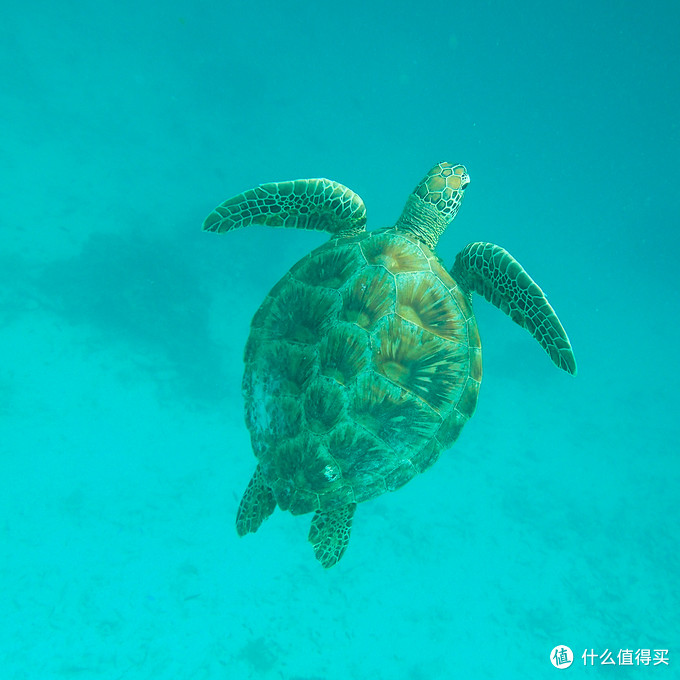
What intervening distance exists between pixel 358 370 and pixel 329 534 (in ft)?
5.09

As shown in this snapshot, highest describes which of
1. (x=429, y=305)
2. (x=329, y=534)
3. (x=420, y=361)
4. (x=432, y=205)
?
(x=432, y=205)

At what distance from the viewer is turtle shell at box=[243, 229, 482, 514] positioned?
3.18m

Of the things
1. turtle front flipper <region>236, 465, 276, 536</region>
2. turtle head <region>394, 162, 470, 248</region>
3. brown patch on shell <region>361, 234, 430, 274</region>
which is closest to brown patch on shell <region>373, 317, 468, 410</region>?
brown patch on shell <region>361, 234, 430, 274</region>

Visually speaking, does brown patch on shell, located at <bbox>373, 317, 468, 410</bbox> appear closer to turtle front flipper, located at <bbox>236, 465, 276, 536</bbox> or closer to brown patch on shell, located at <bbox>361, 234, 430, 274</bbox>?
brown patch on shell, located at <bbox>361, 234, 430, 274</bbox>

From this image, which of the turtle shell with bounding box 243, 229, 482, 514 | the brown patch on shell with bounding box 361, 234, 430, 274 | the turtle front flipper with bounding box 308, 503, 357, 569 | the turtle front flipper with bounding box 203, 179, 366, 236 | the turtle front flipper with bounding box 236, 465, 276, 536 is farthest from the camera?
the turtle front flipper with bounding box 203, 179, 366, 236

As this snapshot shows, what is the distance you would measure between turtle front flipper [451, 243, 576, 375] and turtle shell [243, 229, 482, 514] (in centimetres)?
62

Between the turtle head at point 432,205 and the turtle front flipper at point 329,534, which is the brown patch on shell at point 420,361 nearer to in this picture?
the turtle front flipper at point 329,534

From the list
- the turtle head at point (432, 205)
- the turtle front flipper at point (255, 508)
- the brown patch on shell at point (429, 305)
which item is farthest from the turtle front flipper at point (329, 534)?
the turtle head at point (432, 205)

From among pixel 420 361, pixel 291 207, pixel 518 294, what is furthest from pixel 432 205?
pixel 420 361

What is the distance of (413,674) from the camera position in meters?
8.71

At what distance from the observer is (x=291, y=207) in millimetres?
4520

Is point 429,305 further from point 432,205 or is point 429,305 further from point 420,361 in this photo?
point 432,205

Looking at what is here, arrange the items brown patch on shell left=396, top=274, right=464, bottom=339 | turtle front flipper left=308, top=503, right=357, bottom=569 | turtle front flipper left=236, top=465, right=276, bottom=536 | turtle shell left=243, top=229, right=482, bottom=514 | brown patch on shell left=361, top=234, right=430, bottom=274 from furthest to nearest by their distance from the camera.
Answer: turtle front flipper left=236, top=465, right=276, bottom=536
turtle front flipper left=308, top=503, right=357, bottom=569
brown patch on shell left=361, top=234, right=430, bottom=274
brown patch on shell left=396, top=274, right=464, bottom=339
turtle shell left=243, top=229, right=482, bottom=514

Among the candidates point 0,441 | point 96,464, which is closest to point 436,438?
point 96,464
